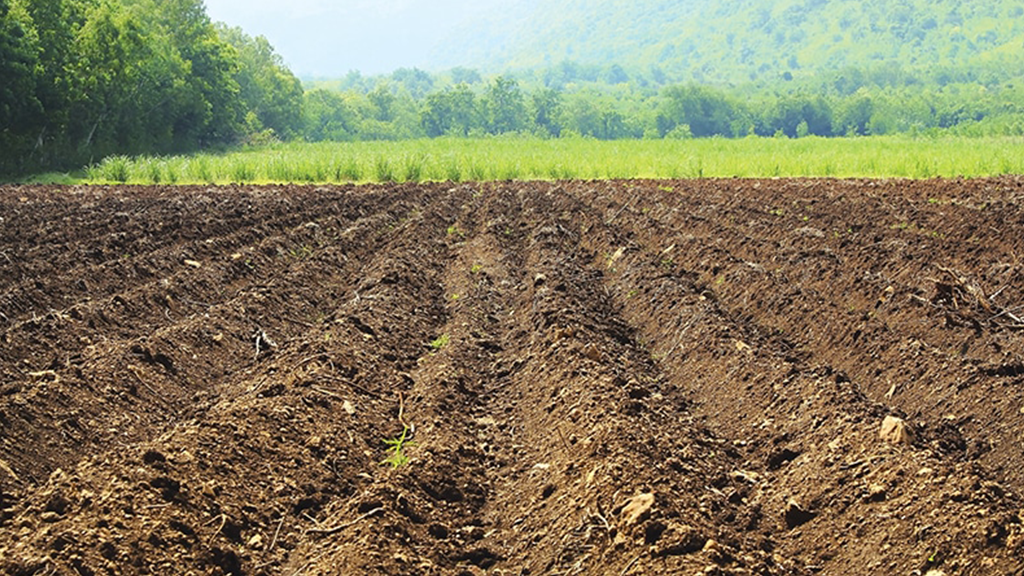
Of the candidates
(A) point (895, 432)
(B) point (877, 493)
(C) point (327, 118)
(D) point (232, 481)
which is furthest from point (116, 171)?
(C) point (327, 118)

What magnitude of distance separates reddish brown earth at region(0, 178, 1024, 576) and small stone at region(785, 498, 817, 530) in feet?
0.22

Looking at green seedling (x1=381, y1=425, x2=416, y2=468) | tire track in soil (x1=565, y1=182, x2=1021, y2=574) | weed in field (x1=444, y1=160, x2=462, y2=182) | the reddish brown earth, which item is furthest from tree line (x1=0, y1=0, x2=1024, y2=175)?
green seedling (x1=381, y1=425, x2=416, y2=468)

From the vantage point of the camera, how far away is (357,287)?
526 inches

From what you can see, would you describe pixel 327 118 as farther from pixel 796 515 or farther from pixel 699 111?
pixel 796 515

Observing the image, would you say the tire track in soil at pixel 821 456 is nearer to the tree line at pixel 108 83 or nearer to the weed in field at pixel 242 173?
the weed in field at pixel 242 173

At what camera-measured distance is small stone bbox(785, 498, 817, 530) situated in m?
6.30

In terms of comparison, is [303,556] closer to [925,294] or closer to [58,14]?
[925,294]

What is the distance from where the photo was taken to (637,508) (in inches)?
223

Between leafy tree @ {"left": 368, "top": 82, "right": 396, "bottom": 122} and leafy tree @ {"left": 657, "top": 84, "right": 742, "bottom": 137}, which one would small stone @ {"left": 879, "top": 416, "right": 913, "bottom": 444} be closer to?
leafy tree @ {"left": 657, "top": 84, "right": 742, "bottom": 137}

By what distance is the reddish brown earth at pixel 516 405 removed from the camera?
18.5 feet

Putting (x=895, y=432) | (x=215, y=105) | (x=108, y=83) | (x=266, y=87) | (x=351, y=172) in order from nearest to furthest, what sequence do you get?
(x=895, y=432) → (x=351, y=172) → (x=108, y=83) → (x=215, y=105) → (x=266, y=87)

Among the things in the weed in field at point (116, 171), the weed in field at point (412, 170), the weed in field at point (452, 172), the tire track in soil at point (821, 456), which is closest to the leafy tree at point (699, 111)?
the weed in field at point (452, 172)

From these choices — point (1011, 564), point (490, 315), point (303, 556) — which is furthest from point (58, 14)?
point (1011, 564)

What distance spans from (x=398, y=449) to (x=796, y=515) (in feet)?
9.05
